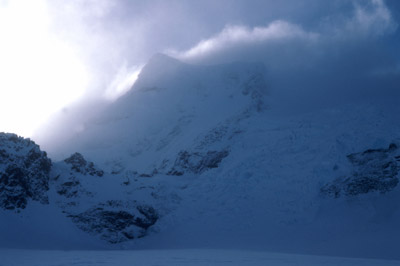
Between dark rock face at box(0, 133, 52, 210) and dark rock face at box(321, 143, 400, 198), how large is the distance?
28809 millimetres

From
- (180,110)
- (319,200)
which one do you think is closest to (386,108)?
(319,200)

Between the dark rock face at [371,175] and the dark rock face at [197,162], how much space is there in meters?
16.7

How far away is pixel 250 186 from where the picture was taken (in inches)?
1647

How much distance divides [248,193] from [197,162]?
1224 cm

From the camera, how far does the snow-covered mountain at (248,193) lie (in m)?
32.6

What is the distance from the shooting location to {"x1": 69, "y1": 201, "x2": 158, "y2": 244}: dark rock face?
35.3m

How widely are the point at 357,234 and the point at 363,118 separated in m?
27.8

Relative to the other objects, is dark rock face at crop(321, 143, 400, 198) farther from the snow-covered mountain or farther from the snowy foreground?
the snowy foreground

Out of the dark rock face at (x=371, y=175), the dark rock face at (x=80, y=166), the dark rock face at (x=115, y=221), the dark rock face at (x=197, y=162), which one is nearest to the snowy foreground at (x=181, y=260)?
the dark rock face at (x=115, y=221)

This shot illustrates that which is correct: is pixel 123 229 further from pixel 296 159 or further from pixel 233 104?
pixel 233 104

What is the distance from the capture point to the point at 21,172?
36.4 m

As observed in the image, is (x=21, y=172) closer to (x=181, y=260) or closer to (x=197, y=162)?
(x=197, y=162)

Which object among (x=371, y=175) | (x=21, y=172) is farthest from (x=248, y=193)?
(x=21, y=172)

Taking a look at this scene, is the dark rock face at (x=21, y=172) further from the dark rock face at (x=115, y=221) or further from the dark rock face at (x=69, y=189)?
the dark rock face at (x=115, y=221)
